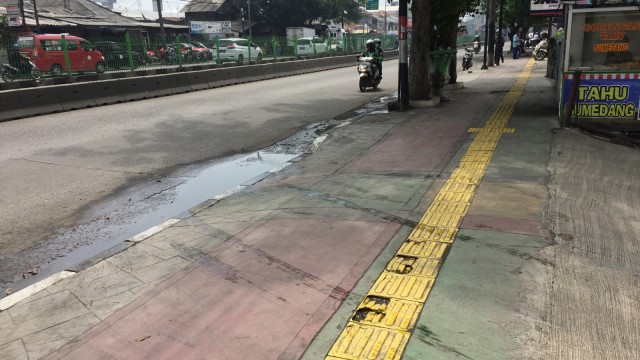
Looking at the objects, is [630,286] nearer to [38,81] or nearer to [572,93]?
[572,93]

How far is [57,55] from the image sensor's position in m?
15.3

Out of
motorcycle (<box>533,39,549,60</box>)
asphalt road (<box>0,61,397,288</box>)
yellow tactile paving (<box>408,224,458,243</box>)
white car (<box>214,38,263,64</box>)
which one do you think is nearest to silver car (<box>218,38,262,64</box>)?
white car (<box>214,38,263,64</box>)

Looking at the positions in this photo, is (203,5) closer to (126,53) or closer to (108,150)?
(126,53)

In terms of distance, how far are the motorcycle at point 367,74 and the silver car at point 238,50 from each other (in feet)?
30.0

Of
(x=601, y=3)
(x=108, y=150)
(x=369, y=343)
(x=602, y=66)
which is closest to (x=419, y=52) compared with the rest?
(x=601, y=3)

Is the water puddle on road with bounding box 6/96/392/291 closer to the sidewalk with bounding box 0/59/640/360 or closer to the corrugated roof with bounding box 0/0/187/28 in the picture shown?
the sidewalk with bounding box 0/59/640/360

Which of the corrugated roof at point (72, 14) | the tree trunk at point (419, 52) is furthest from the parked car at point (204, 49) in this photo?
the corrugated roof at point (72, 14)

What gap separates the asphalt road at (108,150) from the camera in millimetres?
5301

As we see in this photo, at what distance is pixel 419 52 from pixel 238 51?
51.5 feet

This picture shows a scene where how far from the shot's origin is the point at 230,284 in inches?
146

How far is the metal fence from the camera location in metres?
14.8

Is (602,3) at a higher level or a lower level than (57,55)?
higher

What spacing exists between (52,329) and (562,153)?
6321 millimetres

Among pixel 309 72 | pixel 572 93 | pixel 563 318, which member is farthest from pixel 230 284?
pixel 309 72
